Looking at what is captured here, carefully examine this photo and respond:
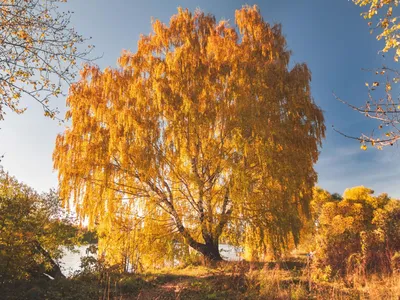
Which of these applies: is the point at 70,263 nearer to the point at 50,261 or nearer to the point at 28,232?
the point at 50,261

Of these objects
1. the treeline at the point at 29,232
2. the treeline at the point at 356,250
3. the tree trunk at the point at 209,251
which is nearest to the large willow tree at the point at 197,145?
the tree trunk at the point at 209,251

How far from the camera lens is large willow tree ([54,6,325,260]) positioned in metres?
11.6

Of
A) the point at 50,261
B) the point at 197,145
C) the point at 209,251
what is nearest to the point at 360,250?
the point at 209,251

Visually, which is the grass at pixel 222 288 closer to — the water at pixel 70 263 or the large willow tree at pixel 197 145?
the water at pixel 70 263

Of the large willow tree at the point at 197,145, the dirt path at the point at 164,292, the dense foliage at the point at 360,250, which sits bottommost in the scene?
the dirt path at the point at 164,292

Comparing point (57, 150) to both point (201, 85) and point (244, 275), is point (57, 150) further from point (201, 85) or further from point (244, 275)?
point (244, 275)

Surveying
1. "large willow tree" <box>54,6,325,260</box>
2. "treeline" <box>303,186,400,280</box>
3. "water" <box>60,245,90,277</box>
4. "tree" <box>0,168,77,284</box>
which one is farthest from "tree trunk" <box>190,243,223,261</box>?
"tree" <box>0,168,77,284</box>

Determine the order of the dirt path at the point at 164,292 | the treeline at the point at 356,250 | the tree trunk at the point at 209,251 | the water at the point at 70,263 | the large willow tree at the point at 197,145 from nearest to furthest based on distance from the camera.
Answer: the dirt path at the point at 164,292 < the treeline at the point at 356,250 < the water at the point at 70,263 < the large willow tree at the point at 197,145 < the tree trunk at the point at 209,251

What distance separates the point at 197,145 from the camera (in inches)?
496

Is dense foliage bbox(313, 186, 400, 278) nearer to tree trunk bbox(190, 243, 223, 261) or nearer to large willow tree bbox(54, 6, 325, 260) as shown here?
large willow tree bbox(54, 6, 325, 260)

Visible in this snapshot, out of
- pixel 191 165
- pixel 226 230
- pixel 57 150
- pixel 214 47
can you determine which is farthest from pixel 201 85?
pixel 57 150

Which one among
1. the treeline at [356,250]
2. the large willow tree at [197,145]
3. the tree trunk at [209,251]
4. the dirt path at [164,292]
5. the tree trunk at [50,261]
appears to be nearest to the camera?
the dirt path at [164,292]

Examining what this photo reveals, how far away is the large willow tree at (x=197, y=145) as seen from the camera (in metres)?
11.6

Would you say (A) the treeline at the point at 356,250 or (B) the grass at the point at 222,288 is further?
(A) the treeline at the point at 356,250
